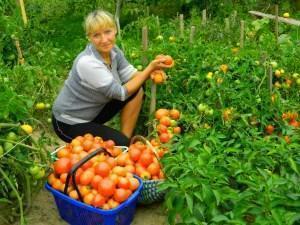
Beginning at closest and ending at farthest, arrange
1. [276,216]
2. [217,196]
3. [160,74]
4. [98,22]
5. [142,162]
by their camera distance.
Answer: [276,216] < [217,196] < [142,162] < [98,22] < [160,74]

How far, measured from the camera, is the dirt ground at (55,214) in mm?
3135

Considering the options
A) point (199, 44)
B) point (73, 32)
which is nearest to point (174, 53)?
point (199, 44)

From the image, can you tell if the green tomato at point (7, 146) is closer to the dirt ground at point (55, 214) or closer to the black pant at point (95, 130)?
the dirt ground at point (55, 214)

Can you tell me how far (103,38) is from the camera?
138 inches

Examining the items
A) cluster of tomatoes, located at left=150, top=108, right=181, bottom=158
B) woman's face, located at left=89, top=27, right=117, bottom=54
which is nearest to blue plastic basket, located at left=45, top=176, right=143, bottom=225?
cluster of tomatoes, located at left=150, top=108, right=181, bottom=158

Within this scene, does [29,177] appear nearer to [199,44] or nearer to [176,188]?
[176,188]

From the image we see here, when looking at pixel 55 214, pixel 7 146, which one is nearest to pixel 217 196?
pixel 7 146

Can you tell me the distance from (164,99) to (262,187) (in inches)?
64.3

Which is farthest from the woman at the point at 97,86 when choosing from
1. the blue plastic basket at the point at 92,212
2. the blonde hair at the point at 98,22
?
the blue plastic basket at the point at 92,212

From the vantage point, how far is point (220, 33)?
5.02 meters

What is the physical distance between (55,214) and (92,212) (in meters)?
0.51

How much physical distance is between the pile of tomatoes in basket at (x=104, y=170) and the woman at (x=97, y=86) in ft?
1.11

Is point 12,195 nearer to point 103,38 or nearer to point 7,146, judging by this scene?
point 7,146

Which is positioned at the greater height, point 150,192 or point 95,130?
point 95,130
